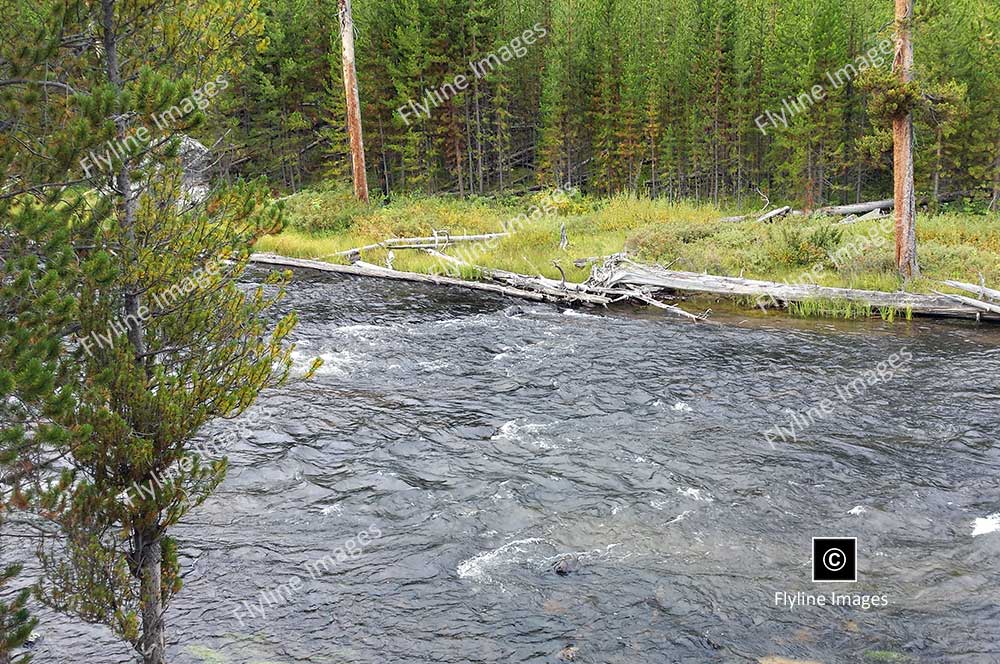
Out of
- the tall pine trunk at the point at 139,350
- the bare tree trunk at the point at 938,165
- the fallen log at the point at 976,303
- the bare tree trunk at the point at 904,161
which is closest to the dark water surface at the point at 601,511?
the tall pine trunk at the point at 139,350

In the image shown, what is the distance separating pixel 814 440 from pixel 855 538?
289 cm

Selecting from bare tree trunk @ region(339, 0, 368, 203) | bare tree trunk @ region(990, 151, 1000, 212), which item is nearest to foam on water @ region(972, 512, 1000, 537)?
bare tree trunk @ region(339, 0, 368, 203)

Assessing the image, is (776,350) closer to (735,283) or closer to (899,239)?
(735,283)

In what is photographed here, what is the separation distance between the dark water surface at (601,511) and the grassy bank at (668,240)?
4.79m

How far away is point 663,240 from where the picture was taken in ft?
78.1

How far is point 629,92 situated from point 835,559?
37402mm

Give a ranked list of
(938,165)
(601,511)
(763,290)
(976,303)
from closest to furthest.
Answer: (601,511) → (976,303) → (763,290) → (938,165)

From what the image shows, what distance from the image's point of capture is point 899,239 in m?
20.0

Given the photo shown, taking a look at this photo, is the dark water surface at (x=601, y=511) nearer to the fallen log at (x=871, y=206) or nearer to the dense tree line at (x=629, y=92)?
the fallen log at (x=871, y=206)

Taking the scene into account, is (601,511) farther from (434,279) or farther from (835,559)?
(434,279)

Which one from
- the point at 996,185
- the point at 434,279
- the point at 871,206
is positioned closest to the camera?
the point at 434,279

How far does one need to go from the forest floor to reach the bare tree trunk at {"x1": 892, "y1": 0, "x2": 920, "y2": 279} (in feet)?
1.81

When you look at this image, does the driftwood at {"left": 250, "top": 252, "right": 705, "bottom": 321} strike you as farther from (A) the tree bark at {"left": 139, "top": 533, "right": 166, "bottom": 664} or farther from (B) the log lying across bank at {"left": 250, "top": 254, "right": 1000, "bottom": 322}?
(A) the tree bark at {"left": 139, "top": 533, "right": 166, "bottom": 664}

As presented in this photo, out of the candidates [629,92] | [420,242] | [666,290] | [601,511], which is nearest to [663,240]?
[666,290]
